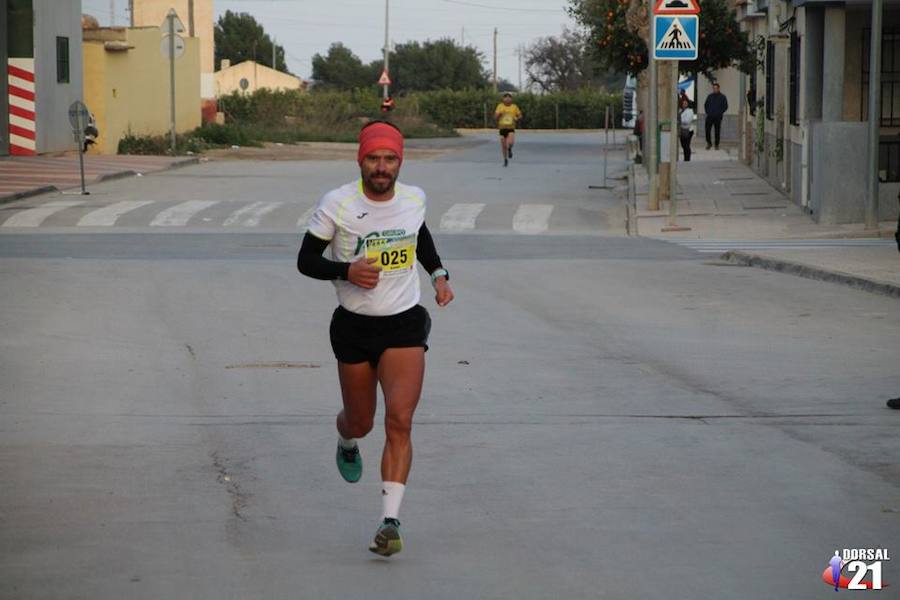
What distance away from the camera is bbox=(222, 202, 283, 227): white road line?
25469 mm

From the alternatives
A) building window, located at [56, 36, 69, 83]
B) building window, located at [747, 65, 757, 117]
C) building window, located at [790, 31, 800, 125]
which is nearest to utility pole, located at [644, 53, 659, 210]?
building window, located at [790, 31, 800, 125]

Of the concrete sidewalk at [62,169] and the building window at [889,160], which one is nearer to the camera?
the building window at [889,160]

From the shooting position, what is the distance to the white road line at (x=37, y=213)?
24.8 metres

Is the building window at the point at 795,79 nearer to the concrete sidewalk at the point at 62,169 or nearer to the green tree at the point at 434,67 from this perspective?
the concrete sidewalk at the point at 62,169

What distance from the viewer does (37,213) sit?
26234mm

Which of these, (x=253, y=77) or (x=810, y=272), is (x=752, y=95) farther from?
(x=253, y=77)

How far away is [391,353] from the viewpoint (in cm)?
673

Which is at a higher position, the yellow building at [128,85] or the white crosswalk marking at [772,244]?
the yellow building at [128,85]

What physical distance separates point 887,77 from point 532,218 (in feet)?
18.8

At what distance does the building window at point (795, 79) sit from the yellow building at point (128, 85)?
2128cm

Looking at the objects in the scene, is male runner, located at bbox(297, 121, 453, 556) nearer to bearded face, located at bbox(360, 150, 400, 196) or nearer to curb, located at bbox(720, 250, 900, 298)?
bearded face, located at bbox(360, 150, 400, 196)

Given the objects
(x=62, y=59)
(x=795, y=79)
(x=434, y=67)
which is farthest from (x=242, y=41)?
(x=795, y=79)

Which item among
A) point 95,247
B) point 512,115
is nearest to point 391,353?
point 95,247

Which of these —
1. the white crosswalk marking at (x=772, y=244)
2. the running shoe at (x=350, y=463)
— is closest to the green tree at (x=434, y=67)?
the white crosswalk marking at (x=772, y=244)
